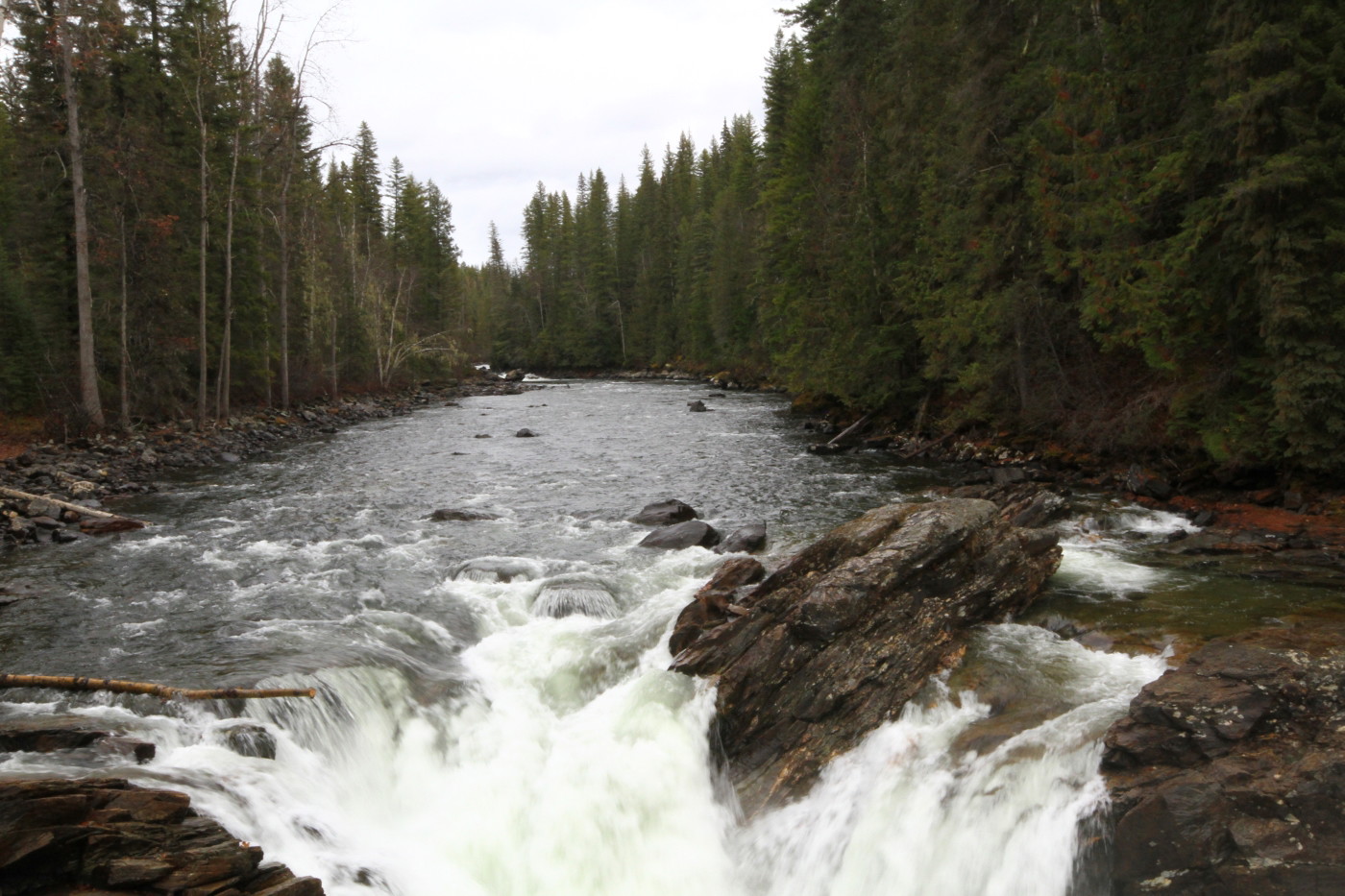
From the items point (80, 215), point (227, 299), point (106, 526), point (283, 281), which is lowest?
point (106, 526)

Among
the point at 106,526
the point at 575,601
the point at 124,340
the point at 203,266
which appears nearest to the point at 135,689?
the point at 575,601

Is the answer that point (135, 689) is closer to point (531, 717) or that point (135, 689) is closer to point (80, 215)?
point (531, 717)

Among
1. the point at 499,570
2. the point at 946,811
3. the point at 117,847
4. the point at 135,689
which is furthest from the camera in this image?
the point at 499,570

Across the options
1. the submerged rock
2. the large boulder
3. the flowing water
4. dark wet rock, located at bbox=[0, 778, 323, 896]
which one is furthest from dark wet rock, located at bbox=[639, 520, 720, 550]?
dark wet rock, located at bbox=[0, 778, 323, 896]

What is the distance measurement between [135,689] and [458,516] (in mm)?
9465

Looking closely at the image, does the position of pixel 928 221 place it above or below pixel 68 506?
above

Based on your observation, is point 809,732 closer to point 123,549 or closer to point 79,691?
point 79,691

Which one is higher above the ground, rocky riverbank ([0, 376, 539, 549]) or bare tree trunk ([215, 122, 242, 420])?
bare tree trunk ([215, 122, 242, 420])

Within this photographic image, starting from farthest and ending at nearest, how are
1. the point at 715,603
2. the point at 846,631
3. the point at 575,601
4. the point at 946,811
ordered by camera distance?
the point at 575,601 → the point at 715,603 → the point at 846,631 → the point at 946,811

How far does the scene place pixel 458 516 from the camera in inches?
632

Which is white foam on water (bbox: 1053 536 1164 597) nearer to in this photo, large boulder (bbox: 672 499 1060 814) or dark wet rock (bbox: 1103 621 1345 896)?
large boulder (bbox: 672 499 1060 814)

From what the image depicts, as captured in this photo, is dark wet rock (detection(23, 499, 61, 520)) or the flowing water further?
dark wet rock (detection(23, 499, 61, 520))

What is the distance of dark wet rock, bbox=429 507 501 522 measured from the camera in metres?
15.9

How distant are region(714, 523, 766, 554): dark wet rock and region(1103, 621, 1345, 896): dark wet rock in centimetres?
731
